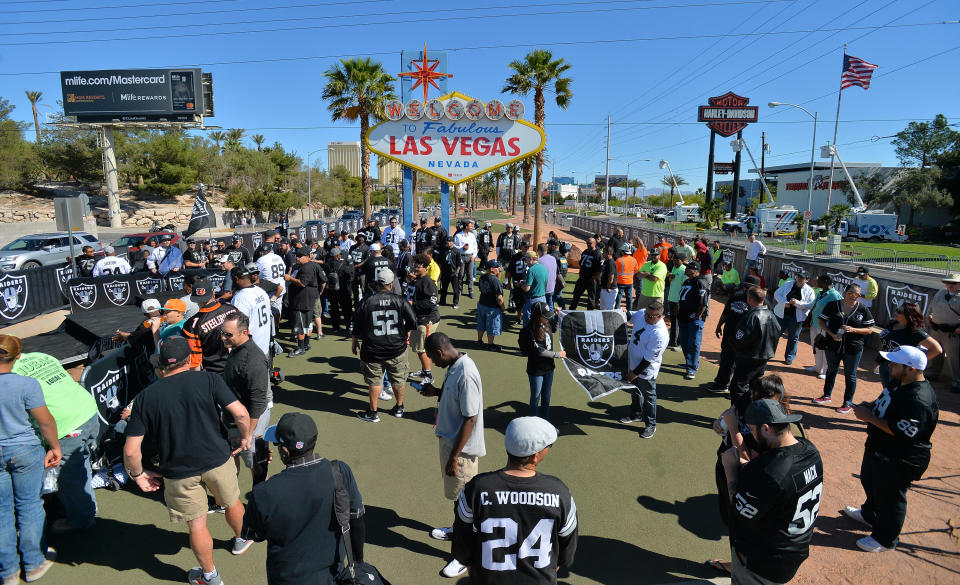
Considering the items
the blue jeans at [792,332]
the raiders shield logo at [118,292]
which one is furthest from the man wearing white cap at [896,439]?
the raiders shield logo at [118,292]

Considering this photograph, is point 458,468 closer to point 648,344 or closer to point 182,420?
point 182,420

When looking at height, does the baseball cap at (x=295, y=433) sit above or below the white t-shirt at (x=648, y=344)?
above

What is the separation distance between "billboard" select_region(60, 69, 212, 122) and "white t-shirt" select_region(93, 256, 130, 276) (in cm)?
4297

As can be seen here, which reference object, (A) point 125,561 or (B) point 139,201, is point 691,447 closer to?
(A) point 125,561

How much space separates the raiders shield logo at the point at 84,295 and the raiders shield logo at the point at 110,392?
924 cm

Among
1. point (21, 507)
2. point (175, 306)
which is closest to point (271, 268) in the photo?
point (175, 306)

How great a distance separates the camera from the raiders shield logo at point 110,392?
16.5 ft

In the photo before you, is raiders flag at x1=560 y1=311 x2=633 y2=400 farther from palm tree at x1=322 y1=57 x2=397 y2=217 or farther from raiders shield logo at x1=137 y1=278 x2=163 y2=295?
palm tree at x1=322 y1=57 x2=397 y2=217

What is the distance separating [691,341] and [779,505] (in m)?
5.93

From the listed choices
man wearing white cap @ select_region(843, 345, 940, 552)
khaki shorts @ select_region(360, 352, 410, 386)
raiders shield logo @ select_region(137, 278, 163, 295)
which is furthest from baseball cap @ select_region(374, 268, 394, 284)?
raiders shield logo @ select_region(137, 278, 163, 295)

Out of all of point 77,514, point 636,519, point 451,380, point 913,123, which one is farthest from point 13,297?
point 913,123

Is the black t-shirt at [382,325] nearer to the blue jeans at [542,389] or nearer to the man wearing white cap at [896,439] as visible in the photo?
the blue jeans at [542,389]

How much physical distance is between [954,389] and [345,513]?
10215 millimetres

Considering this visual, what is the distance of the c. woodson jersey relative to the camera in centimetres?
240
